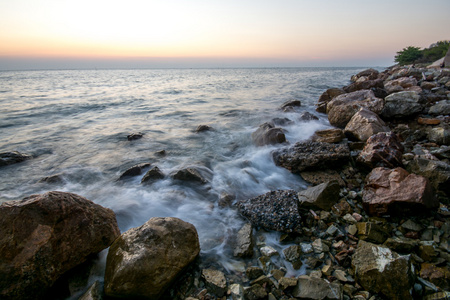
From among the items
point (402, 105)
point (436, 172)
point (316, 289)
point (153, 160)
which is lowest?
point (153, 160)

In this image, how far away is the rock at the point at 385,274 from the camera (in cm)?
204

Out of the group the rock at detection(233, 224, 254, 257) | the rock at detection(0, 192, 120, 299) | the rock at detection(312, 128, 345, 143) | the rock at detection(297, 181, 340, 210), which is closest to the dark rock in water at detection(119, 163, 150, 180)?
the rock at detection(0, 192, 120, 299)

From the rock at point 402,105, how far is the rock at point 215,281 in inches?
287

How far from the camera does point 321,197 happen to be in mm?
3418

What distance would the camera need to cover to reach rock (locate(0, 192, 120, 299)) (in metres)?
2.07

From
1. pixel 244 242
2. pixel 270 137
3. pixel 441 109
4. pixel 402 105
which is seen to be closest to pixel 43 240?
pixel 244 242

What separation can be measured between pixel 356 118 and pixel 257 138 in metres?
2.73

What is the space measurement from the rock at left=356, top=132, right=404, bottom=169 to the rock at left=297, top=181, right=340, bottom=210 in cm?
115

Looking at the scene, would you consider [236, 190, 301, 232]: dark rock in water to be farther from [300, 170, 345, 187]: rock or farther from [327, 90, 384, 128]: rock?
[327, 90, 384, 128]: rock

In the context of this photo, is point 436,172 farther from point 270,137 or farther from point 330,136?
point 270,137

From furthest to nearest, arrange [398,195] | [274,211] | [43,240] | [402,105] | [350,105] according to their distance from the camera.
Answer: [350,105] < [402,105] < [274,211] < [398,195] < [43,240]

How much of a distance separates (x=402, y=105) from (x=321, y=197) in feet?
18.4

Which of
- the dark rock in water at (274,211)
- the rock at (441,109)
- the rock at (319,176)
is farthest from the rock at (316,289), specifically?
the rock at (441,109)

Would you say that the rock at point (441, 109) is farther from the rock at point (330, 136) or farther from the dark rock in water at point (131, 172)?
the dark rock in water at point (131, 172)
